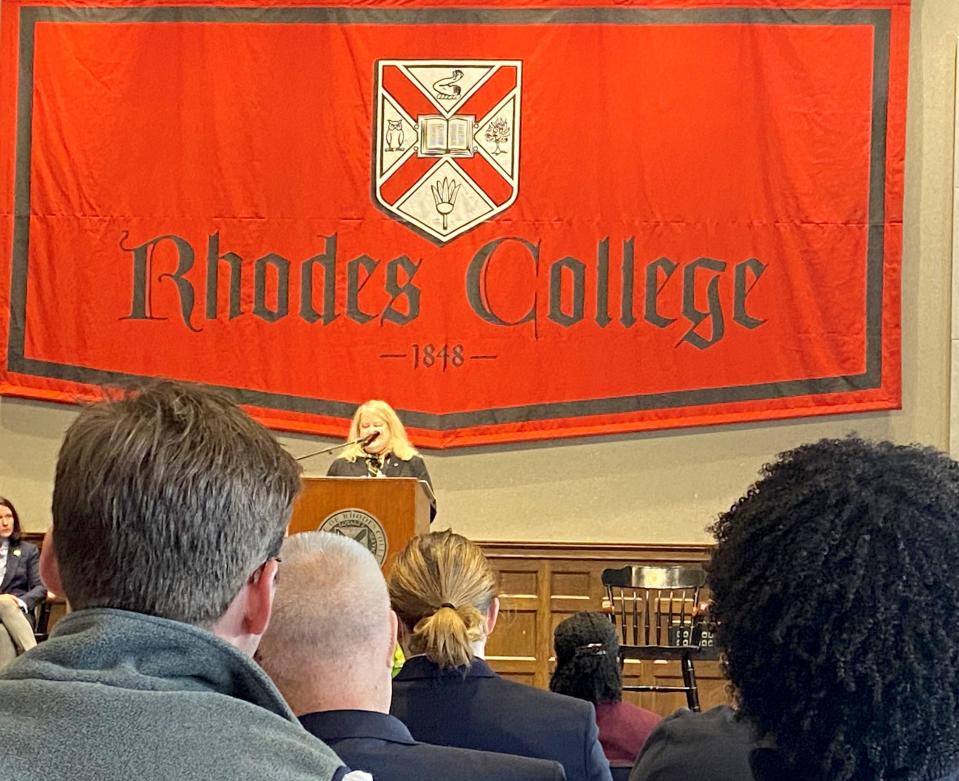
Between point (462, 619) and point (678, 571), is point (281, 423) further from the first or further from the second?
Answer: point (462, 619)

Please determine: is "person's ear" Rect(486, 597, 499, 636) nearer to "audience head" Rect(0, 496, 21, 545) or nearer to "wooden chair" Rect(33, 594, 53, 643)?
"wooden chair" Rect(33, 594, 53, 643)

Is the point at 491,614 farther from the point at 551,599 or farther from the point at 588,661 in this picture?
the point at 551,599

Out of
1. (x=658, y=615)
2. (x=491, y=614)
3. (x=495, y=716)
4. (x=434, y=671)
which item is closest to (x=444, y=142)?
(x=658, y=615)

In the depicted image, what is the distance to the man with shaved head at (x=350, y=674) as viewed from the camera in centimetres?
189

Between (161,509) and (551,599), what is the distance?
699 cm

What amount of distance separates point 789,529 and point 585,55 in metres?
7.02

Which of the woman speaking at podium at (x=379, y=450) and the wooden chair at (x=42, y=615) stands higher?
the woman speaking at podium at (x=379, y=450)

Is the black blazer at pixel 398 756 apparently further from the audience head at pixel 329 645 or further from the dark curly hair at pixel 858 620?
the dark curly hair at pixel 858 620

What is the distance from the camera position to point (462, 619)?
2822mm

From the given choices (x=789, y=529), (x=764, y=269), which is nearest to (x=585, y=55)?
(x=764, y=269)

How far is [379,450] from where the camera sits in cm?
601

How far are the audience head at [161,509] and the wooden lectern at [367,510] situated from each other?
12.6ft

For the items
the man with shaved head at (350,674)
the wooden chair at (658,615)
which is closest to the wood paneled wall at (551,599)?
the wooden chair at (658,615)

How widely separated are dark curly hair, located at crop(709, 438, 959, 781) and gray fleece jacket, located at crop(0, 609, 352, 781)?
0.51 metres
